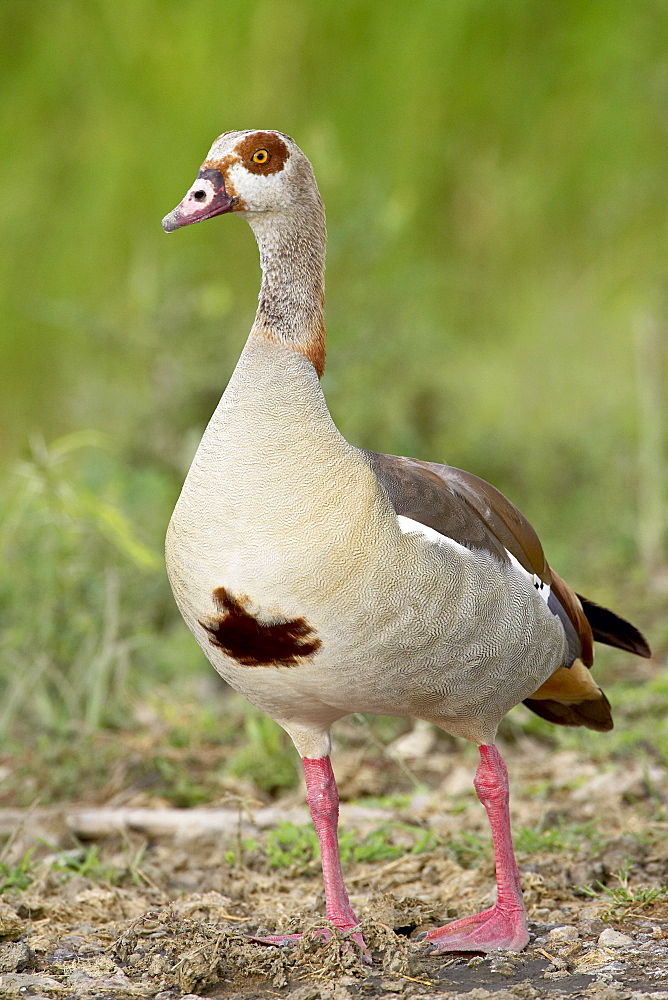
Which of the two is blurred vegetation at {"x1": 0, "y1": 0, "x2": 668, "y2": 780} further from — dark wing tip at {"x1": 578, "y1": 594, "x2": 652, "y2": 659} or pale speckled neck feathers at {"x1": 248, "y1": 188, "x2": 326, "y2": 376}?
pale speckled neck feathers at {"x1": 248, "y1": 188, "x2": 326, "y2": 376}

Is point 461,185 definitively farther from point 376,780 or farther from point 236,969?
point 236,969

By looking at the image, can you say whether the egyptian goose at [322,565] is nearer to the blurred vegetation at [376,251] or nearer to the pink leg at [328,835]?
the pink leg at [328,835]

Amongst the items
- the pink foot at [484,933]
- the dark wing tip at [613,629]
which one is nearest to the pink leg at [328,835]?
the pink foot at [484,933]

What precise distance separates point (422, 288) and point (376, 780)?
3.14m

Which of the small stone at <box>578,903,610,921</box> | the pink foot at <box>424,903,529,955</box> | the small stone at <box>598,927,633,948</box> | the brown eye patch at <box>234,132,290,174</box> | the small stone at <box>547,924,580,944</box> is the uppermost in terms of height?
the brown eye patch at <box>234,132,290,174</box>

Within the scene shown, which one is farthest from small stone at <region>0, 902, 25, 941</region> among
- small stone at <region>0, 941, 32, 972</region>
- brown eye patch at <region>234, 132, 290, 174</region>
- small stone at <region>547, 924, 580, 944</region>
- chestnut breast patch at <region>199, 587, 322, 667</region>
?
brown eye patch at <region>234, 132, 290, 174</region>

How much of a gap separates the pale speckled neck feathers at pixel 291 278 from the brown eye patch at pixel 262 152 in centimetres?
9

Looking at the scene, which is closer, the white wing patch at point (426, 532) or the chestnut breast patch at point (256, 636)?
the chestnut breast patch at point (256, 636)

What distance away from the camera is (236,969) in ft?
7.08

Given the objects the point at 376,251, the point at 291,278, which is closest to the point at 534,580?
the point at 291,278

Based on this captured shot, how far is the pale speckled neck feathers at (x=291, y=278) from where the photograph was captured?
245 centimetres

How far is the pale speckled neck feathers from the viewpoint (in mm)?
2449

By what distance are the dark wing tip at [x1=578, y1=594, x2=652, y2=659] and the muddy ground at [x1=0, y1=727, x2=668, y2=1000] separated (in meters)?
0.46

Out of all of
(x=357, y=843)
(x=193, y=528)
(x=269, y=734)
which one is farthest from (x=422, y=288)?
(x=193, y=528)
